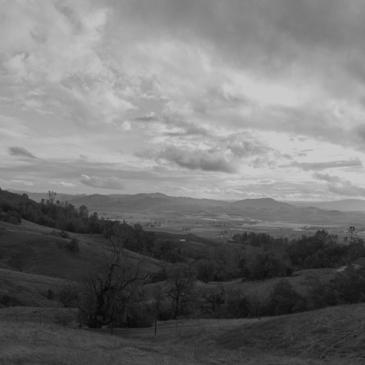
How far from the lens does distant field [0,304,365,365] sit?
2638 centimetres

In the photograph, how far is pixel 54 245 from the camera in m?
144

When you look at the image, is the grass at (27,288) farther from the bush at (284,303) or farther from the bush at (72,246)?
the bush at (72,246)

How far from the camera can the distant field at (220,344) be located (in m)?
26.4

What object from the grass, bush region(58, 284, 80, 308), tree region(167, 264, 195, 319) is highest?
tree region(167, 264, 195, 319)

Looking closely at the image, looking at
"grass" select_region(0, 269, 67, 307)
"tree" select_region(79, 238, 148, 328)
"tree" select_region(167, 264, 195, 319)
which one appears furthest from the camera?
"grass" select_region(0, 269, 67, 307)

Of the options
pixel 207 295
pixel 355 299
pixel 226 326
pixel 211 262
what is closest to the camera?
pixel 226 326

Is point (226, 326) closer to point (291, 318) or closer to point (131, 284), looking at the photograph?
point (291, 318)

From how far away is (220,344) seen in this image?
115 ft

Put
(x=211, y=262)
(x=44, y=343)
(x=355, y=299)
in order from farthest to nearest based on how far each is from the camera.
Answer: (x=211, y=262)
(x=355, y=299)
(x=44, y=343)

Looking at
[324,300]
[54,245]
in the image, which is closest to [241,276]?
[324,300]

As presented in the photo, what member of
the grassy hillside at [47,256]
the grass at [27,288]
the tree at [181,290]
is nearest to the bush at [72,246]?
the grassy hillside at [47,256]

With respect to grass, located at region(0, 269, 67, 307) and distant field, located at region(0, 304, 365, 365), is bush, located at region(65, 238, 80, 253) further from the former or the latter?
distant field, located at region(0, 304, 365, 365)

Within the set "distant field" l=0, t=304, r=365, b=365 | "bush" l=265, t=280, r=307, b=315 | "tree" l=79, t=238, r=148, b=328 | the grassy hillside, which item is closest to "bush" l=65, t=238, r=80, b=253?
the grassy hillside

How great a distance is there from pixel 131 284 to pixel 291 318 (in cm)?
1779
